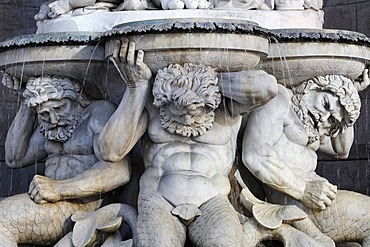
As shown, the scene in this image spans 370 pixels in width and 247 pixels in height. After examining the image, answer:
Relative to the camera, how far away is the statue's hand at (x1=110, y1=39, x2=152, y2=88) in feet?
22.8

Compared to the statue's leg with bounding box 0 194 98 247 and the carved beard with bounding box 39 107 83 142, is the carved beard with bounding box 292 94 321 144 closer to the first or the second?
the carved beard with bounding box 39 107 83 142

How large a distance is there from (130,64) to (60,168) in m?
0.94

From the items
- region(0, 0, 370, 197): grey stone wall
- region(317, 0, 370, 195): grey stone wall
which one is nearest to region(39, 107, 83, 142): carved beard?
region(0, 0, 370, 197): grey stone wall

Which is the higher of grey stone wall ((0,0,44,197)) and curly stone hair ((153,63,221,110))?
curly stone hair ((153,63,221,110))

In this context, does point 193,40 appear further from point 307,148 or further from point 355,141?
point 355,141

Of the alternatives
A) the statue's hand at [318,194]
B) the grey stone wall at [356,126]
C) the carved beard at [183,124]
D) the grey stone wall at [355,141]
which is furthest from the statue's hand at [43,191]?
the grey stone wall at [355,141]

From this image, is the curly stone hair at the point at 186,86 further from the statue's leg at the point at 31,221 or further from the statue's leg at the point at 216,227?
the statue's leg at the point at 31,221

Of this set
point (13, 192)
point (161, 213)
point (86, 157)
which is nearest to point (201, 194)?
point (161, 213)

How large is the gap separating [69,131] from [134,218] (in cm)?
66

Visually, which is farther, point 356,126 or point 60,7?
point 356,126

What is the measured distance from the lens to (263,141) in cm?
736

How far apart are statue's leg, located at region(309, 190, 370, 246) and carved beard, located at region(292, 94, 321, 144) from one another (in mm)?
374

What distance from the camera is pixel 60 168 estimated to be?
7.62 metres

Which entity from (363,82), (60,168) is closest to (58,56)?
(60,168)
